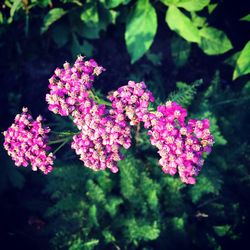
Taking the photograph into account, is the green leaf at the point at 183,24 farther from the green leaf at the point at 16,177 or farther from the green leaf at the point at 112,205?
the green leaf at the point at 16,177

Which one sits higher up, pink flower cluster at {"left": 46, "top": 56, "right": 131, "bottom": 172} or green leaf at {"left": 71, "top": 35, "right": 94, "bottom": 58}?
green leaf at {"left": 71, "top": 35, "right": 94, "bottom": 58}

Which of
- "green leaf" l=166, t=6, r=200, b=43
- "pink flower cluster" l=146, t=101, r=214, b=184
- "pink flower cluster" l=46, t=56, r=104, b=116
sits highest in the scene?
"green leaf" l=166, t=6, r=200, b=43

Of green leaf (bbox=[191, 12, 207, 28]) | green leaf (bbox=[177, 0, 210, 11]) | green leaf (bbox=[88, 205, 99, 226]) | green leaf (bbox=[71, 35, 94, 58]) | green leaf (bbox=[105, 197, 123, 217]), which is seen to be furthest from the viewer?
green leaf (bbox=[71, 35, 94, 58])

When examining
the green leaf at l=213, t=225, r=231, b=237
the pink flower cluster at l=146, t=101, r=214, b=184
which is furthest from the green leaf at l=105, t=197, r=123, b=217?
the pink flower cluster at l=146, t=101, r=214, b=184

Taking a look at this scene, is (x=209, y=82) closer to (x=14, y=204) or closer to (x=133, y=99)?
(x=133, y=99)

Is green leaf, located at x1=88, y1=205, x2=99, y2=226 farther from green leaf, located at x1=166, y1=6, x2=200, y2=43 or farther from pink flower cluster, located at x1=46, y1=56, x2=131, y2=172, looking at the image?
green leaf, located at x1=166, y1=6, x2=200, y2=43

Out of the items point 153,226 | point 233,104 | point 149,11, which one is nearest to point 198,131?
point 153,226

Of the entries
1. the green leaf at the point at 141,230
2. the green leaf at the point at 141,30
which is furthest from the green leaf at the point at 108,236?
the green leaf at the point at 141,30
